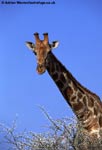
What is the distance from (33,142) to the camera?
8.30m

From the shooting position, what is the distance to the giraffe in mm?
11852

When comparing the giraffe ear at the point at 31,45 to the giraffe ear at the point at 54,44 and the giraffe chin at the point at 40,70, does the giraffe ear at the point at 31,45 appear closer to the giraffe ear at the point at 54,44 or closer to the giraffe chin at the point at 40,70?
the giraffe ear at the point at 54,44

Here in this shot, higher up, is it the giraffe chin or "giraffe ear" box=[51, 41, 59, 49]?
"giraffe ear" box=[51, 41, 59, 49]

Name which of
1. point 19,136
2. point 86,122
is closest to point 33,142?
point 19,136

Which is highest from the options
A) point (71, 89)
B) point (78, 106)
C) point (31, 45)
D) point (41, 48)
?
point (31, 45)

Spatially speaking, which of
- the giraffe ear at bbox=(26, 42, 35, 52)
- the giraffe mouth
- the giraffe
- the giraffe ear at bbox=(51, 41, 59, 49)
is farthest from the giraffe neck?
the giraffe mouth

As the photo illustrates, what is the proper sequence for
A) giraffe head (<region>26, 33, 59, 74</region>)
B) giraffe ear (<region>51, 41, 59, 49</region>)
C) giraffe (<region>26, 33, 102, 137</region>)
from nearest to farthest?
1. giraffe head (<region>26, 33, 59, 74</region>)
2. giraffe (<region>26, 33, 102, 137</region>)
3. giraffe ear (<region>51, 41, 59, 49</region>)

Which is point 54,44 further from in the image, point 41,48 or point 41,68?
point 41,68

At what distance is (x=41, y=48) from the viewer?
38.9ft

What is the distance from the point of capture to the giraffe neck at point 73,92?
1212 cm

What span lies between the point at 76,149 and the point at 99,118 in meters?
4.43

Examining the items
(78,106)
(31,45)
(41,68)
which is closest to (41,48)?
(31,45)

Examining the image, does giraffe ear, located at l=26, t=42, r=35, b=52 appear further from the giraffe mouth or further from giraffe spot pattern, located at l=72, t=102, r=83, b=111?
giraffe spot pattern, located at l=72, t=102, r=83, b=111

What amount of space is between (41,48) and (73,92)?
1.40 m
